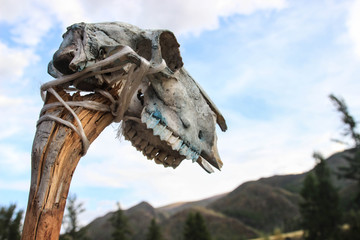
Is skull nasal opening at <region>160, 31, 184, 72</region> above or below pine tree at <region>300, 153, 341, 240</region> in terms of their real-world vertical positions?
above

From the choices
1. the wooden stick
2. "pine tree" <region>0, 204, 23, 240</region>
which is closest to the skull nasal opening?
the wooden stick

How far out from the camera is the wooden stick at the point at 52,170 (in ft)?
4.20

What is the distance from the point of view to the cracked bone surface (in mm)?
1378

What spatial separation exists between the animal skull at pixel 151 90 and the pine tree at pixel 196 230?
8262 mm

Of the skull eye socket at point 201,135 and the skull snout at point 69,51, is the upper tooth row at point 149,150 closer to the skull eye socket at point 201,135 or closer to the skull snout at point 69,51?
the skull eye socket at point 201,135

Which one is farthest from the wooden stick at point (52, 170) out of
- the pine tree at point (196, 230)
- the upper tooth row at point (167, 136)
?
the pine tree at point (196, 230)

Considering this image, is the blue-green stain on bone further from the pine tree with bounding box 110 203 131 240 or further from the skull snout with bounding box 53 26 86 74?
the pine tree with bounding box 110 203 131 240

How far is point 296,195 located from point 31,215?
1507cm

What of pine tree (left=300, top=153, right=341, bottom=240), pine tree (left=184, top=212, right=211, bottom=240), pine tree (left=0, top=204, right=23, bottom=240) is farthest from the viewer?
pine tree (left=300, top=153, right=341, bottom=240)

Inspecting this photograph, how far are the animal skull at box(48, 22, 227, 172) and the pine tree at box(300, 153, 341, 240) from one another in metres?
11.2

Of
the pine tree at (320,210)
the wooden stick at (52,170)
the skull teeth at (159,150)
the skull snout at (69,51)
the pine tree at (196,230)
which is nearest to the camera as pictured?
the wooden stick at (52,170)

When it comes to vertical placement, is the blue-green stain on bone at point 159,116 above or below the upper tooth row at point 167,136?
above

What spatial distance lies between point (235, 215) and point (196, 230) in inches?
158

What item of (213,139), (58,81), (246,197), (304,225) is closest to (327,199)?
(304,225)
